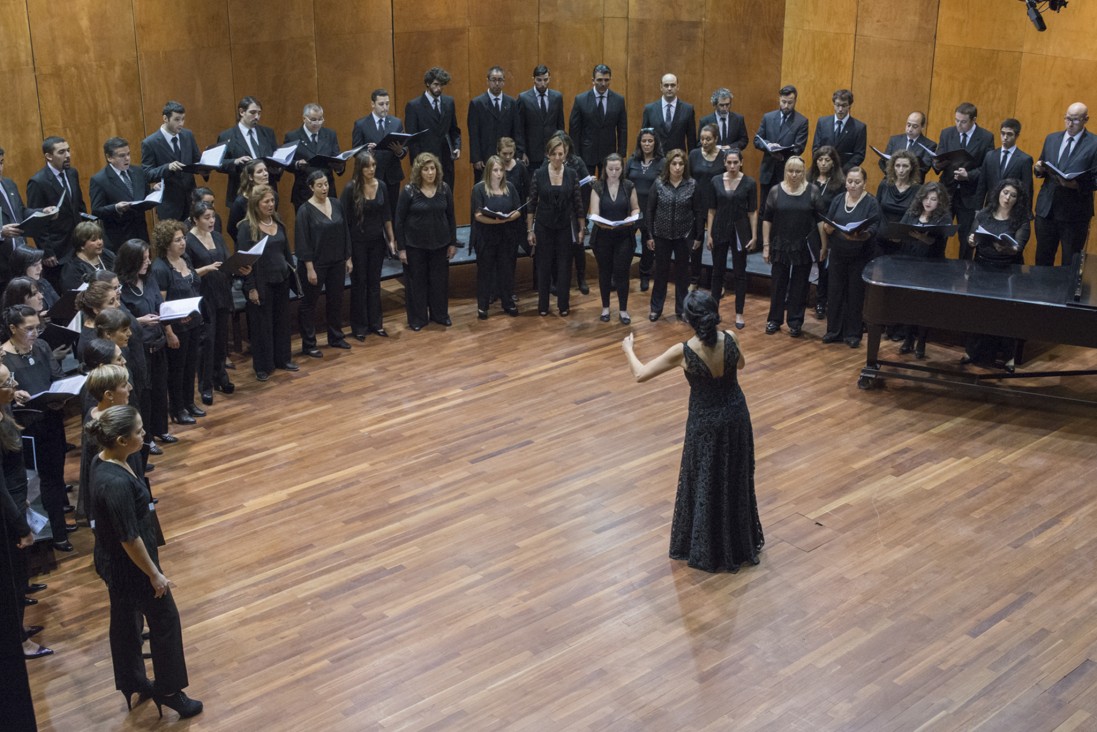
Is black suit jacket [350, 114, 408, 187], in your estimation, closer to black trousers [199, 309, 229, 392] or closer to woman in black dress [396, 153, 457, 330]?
woman in black dress [396, 153, 457, 330]

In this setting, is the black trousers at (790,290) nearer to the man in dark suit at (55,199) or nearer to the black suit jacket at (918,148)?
the black suit jacket at (918,148)

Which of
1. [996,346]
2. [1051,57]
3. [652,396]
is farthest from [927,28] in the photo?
[652,396]

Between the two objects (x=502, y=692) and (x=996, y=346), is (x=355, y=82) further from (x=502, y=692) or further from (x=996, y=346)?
(x=502, y=692)

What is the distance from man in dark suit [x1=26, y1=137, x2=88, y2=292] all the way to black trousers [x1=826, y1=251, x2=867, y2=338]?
5421 mm

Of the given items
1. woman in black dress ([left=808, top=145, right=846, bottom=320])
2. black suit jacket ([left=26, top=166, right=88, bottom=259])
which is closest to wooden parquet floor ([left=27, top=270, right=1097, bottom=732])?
woman in black dress ([left=808, top=145, right=846, bottom=320])

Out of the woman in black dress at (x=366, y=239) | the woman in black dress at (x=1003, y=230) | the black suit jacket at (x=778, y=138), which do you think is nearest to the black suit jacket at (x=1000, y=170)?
the woman in black dress at (x=1003, y=230)

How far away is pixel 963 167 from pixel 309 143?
5.05 meters

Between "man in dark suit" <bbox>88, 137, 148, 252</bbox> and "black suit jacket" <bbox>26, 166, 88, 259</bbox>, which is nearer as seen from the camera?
"black suit jacket" <bbox>26, 166, 88, 259</bbox>

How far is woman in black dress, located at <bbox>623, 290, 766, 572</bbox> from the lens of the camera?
5.67 m

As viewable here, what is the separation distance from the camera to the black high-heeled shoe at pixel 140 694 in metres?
4.89

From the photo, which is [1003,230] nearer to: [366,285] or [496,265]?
[496,265]

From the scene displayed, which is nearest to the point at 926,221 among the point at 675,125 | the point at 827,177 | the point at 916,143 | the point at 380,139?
the point at 827,177

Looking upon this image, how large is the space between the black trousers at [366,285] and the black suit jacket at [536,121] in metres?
1.93

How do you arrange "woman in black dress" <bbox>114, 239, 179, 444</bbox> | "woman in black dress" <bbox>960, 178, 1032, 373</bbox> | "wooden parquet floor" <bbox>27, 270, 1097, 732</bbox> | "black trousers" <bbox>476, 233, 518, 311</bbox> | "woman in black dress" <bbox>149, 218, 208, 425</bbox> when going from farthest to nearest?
"black trousers" <bbox>476, 233, 518, 311</bbox>
"woman in black dress" <bbox>960, 178, 1032, 373</bbox>
"woman in black dress" <bbox>149, 218, 208, 425</bbox>
"woman in black dress" <bbox>114, 239, 179, 444</bbox>
"wooden parquet floor" <bbox>27, 270, 1097, 732</bbox>
